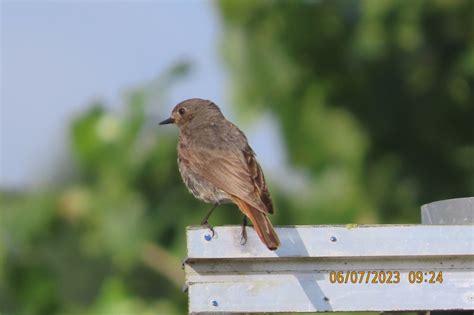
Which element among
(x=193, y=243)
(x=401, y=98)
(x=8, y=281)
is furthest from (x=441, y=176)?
(x=193, y=243)

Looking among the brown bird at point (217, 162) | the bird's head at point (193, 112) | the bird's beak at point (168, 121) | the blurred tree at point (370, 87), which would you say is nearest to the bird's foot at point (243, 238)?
the brown bird at point (217, 162)

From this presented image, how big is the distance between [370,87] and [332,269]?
6342 mm

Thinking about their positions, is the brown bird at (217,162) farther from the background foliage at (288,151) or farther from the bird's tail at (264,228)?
the background foliage at (288,151)

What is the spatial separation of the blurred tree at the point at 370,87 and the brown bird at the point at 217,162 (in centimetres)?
257

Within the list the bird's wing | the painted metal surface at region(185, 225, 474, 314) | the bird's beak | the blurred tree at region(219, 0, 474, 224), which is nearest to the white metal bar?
the painted metal surface at region(185, 225, 474, 314)

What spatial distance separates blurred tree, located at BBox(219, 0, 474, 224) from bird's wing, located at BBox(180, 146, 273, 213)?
11.0ft

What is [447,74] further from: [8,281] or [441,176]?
[8,281]

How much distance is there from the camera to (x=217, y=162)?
6.68 m

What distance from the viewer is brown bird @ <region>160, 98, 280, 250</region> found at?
19.9 feet

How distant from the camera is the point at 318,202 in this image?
31.6 ft

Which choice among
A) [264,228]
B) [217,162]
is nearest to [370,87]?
[217,162]

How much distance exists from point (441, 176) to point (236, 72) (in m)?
1.93

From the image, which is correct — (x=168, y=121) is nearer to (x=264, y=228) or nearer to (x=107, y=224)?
(x=107, y=224)

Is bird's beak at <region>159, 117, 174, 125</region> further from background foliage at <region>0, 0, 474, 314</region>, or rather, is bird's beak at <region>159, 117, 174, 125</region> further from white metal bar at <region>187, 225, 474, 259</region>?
white metal bar at <region>187, 225, 474, 259</region>
